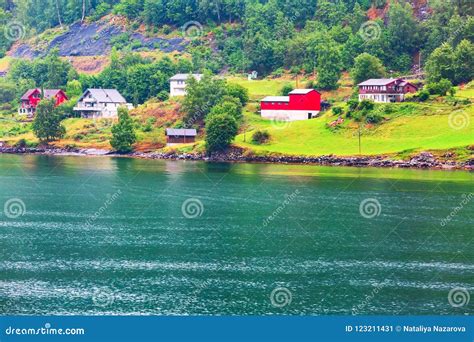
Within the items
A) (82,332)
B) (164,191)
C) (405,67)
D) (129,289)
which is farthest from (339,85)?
(82,332)

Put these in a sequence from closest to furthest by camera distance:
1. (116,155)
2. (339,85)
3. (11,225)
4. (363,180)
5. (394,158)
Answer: (11,225) < (363,180) < (394,158) < (116,155) < (339,85)

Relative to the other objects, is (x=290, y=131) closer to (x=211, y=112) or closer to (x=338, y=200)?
(x=211, y=112)

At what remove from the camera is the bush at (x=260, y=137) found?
475 ft

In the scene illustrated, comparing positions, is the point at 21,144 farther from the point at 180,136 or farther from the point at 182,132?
the point at 182,132

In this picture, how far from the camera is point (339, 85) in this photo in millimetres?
175250

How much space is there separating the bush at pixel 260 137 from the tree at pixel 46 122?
44.0 metres

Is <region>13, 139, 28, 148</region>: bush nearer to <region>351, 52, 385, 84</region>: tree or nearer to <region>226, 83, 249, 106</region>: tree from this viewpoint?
<region>226, 83, 249, 106</region>: tree

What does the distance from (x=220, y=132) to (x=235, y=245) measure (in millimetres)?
75994

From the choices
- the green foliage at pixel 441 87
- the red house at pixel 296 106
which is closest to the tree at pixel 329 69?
the red house at pixel 296 106

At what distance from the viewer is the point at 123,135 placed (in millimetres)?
155000

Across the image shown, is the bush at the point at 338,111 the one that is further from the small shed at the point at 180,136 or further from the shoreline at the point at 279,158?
the small shed at the point at 180,136

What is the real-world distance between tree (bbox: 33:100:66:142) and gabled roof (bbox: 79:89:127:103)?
1680 centimetres

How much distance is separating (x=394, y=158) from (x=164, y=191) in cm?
4529

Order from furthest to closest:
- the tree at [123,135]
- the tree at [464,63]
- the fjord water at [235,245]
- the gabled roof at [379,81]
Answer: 1. the tree at [464,63]
2. the gabled roof at [379,81]
3. the tree at [123,135]
4. the fjord water at [235,245]
